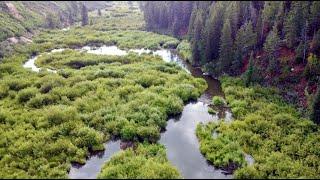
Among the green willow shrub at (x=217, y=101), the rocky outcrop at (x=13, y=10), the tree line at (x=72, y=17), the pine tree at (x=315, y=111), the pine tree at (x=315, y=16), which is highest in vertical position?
the pine tree at (x=315, y=16)

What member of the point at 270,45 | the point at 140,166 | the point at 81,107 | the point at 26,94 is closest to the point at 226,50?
the point at 270,45

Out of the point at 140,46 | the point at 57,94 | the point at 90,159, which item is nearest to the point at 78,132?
the point at 90,159

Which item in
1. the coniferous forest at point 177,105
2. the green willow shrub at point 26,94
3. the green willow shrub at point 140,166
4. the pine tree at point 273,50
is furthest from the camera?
the pine tree at point 273,50

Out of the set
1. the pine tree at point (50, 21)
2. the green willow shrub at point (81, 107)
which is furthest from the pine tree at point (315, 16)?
the pine tree at point (50, 21)

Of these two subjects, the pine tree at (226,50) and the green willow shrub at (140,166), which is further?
the pine tree at (226,50)

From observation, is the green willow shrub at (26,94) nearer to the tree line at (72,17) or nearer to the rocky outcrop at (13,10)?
the rocky outcrop at (13,10)

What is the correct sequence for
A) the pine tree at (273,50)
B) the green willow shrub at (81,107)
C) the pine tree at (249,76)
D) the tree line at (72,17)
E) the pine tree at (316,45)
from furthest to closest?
the tree line at (72,17) < the pine tree at (273,50) < the pine tree at (316,45) < the pine tree at (249,76) < the green willow shrub at (81,107)
